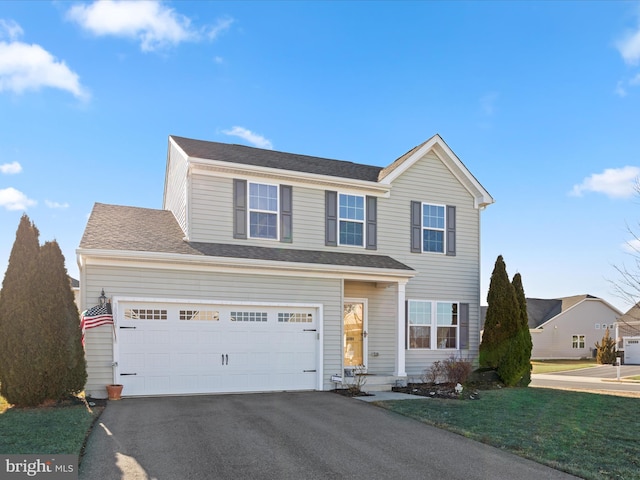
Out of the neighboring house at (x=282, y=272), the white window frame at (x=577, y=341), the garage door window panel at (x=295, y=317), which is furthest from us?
the white window frame at (x=577, y=341)

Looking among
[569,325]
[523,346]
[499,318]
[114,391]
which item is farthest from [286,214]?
[569,325]

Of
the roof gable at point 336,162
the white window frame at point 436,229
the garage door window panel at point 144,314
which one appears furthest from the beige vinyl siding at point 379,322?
the garage door window panel at point 144,314

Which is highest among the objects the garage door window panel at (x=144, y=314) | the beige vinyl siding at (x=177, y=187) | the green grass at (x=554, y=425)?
the beige vinyl siding at (x=177, y=187)

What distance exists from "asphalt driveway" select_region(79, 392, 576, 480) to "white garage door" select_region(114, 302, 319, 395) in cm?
139

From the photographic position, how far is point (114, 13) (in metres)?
11.5

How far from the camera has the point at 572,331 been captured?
132 ft

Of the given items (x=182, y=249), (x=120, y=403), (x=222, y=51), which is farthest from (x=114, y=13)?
(x=120, y=403)

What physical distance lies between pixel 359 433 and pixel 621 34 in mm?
13470

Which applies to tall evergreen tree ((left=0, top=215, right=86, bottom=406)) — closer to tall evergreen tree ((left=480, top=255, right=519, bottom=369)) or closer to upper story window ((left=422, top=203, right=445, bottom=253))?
upper story window ((left=422, top=203, right=445, bottom=253))

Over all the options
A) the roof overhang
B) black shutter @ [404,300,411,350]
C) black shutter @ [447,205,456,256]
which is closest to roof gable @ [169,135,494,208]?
black shutter @ [447,205,456,256]

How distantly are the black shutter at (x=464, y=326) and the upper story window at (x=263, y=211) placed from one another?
23.3ft

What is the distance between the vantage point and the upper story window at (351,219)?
15.6 m

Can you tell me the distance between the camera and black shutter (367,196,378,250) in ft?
52.0

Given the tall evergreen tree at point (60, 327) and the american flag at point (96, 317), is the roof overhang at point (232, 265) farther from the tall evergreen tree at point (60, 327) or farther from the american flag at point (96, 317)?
the american flag at point (96, 317)
